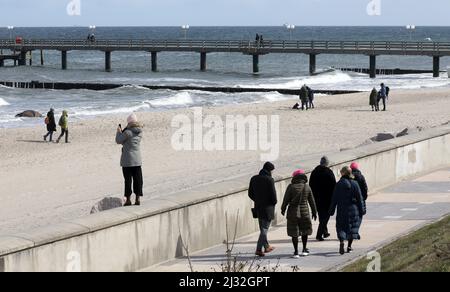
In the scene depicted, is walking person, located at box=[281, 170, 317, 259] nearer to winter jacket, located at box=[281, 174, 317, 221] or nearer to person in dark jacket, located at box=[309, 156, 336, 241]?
winter jacket, located at box=[281, 174, 317, 221]

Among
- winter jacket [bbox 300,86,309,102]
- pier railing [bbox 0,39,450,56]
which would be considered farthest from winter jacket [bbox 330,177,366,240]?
pier railing [bbox 0,39,450,56]

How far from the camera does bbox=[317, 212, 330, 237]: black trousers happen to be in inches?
414

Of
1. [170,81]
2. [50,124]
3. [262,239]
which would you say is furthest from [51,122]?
[170,81]

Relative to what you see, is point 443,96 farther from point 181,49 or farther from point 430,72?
point 181,49

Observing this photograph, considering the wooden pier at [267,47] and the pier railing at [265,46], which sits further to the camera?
the pier railing at [265,46]

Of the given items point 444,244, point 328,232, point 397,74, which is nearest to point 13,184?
point 328,232

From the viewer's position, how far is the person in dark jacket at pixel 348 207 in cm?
977

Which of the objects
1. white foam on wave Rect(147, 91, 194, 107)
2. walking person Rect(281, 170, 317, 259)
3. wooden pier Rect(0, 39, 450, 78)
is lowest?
white foam on wave Rect(147, 91, 194, 107)

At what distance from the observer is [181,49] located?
72.2 metres

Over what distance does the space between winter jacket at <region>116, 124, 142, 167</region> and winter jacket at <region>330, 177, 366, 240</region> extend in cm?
222

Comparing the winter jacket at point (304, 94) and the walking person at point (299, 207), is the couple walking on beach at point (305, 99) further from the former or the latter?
the walking person at point (299, 207)

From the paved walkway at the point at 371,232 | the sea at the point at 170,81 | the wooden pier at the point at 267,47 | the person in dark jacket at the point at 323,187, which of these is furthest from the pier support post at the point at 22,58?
the person in dark jacket at the point at 323,187

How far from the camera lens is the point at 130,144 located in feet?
34.9

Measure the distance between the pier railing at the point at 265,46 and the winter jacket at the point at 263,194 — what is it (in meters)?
53.2
